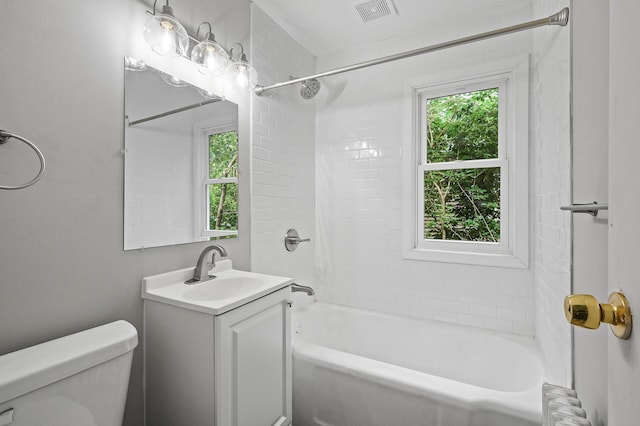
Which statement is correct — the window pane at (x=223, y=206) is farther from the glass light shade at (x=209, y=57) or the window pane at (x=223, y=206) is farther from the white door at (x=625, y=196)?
the white door at (x=625, y=196)

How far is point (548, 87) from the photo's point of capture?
1558mm

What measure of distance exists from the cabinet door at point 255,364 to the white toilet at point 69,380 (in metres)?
0.32

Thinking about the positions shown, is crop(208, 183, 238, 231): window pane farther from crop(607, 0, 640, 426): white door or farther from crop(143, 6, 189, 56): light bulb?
crop(607, 0, 640, 426): white door

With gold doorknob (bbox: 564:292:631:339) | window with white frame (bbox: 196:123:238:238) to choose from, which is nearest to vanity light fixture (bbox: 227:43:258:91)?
window with white frame (bbox: 196:123:238:238)

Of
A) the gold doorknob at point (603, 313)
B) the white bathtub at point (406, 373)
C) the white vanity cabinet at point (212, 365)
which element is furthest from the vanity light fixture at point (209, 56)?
the gold doorknob at point (603, 313)

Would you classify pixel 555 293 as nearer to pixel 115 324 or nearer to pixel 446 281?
pixel 446 281

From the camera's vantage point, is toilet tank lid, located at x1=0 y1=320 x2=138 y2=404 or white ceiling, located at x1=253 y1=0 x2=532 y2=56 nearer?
toilet tank lid, located at x1=0 y1=320 x2=138 y2=404

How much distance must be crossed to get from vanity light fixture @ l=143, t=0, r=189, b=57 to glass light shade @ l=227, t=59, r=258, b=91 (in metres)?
0.39

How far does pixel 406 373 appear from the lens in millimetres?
1471

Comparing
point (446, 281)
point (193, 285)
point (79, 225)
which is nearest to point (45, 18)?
point (79, 225)

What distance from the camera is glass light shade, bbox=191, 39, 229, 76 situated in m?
1.54

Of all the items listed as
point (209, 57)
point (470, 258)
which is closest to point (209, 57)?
point (209, 57)

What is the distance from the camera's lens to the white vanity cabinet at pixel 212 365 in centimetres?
116

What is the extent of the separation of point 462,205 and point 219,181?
179 cm
